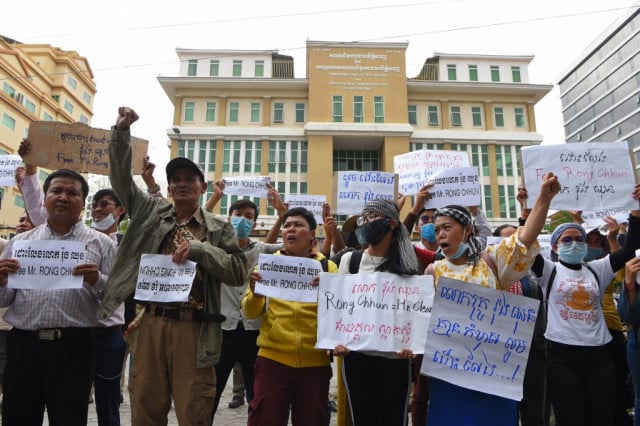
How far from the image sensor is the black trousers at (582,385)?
3.33m

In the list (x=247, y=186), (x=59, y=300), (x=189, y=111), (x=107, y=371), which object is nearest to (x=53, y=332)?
(x=59, y=300)

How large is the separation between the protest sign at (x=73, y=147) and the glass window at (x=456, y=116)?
3491cm

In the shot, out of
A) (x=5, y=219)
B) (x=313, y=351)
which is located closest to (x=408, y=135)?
(x=5, y=219)

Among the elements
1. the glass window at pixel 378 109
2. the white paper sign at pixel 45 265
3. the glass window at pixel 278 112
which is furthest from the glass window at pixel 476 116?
the white paper sign at pixel 45 265

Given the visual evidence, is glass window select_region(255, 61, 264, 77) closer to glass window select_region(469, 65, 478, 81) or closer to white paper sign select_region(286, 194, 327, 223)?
glass window select_region(469, 65, 478, 81)

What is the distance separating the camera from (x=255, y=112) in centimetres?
3625

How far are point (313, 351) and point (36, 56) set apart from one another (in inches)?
2090

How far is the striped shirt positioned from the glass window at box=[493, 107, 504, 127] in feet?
126

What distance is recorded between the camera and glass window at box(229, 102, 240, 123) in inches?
1419

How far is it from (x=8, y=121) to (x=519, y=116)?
41426 mm

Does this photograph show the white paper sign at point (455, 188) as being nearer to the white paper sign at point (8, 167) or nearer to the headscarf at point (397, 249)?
the headscarf at point (397, 249)

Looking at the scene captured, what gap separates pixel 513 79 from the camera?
38.6 meters

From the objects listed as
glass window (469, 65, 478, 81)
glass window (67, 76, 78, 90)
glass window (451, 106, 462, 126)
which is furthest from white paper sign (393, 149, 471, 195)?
glass window (67, 76, 78, 90)

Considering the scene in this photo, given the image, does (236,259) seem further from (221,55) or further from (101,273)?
(221,55)
